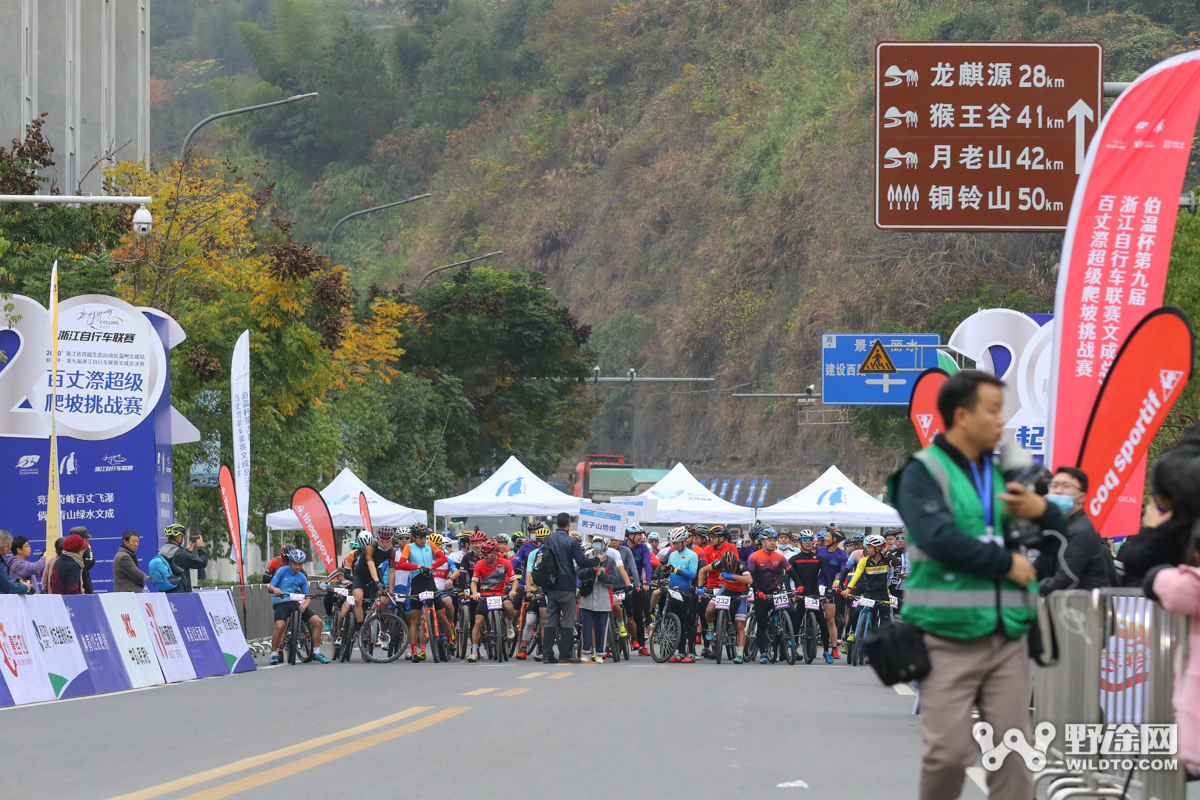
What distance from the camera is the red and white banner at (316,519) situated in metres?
27.2

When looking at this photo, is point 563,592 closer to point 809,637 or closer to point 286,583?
point 286,583

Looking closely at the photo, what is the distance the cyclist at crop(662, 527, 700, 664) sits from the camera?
979 inches

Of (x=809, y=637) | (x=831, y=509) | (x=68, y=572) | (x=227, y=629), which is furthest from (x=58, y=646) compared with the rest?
(x=831, y=509)

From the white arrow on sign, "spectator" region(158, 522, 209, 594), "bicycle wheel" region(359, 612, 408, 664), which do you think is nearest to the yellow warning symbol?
"bicycle wheel" region(359, 612, 408, 664)

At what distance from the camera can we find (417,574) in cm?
2425

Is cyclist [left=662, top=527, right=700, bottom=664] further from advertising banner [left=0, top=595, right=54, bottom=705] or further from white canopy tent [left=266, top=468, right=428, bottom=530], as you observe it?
white canopy tent [left=266, top=468, right=428, bottom=530]

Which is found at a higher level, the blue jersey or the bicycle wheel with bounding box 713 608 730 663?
the blue jersey

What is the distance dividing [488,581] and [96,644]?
797 cm

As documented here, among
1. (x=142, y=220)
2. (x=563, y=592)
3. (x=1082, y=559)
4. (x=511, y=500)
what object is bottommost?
(x=563, y=592)

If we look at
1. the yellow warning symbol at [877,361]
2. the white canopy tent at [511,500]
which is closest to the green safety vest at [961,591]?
the white canopy tent at [511,500]

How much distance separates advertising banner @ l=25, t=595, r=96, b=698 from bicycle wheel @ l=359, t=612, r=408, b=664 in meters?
6.57

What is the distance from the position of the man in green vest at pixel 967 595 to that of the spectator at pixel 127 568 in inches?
591

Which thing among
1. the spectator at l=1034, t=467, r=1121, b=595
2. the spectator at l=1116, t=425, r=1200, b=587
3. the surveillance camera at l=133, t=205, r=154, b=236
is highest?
the surveillance camera at l=133, t=205, r=154, b=236

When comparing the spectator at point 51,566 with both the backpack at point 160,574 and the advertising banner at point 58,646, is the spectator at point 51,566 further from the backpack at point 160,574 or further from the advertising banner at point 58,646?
the backpack at point 160,574
